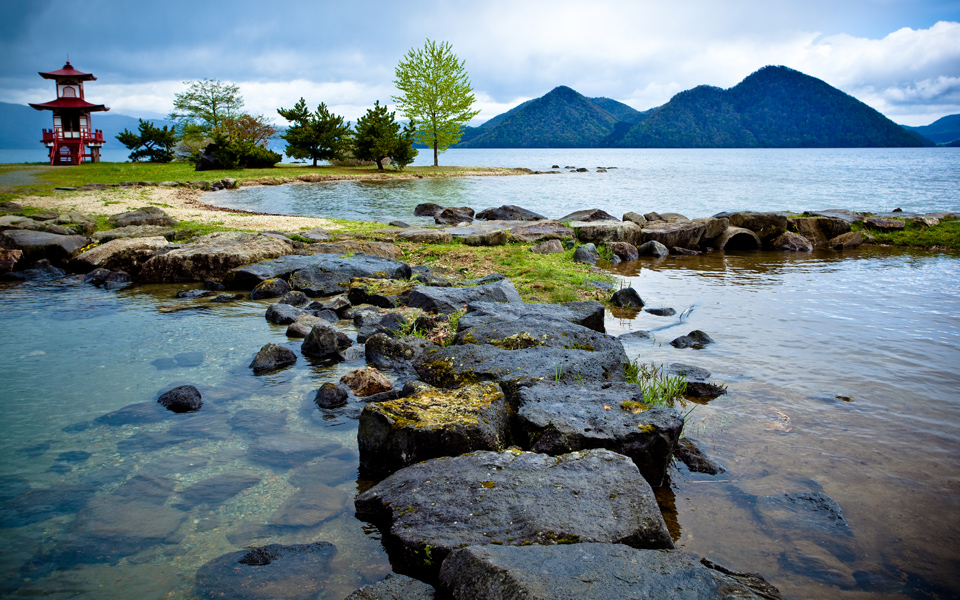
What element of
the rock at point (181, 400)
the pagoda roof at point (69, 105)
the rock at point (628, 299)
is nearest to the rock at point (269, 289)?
the rock at point (181, 400)

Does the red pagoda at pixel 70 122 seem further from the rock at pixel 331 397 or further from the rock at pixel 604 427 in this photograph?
the rock at pixel 604 427

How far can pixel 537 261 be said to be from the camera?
11867 mm

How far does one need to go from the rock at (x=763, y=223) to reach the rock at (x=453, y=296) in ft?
40.5

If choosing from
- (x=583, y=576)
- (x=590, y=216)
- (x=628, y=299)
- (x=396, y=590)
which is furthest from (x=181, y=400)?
(x=590, y=216)

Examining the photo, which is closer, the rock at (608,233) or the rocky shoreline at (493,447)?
the rocky shoreline at (493,447)

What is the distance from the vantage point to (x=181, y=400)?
516 cm

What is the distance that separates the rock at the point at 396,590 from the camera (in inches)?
104

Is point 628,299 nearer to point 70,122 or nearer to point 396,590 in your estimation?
point 396,590

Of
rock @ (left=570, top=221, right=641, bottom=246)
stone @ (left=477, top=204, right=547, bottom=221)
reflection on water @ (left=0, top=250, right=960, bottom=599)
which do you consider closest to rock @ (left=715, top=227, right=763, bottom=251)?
rock @ (left=570, top=221, right=641, bottom=246)

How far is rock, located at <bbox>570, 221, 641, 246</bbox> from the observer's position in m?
15.8

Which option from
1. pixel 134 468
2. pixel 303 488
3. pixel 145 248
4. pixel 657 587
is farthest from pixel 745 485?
pixel 145 248

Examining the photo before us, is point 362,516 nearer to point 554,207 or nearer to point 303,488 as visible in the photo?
point 303,488

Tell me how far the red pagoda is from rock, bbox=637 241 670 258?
2151 inches

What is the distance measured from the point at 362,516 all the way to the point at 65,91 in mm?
66513
